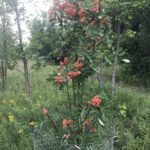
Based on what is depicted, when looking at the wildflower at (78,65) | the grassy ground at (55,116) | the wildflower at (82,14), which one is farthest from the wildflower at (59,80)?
the grassy ground at (55,116)

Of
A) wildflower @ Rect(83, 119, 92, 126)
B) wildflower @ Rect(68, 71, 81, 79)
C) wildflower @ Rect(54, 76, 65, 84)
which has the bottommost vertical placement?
wildflower @ Rect(83, 119, 92, 126)

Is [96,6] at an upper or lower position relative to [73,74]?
upper

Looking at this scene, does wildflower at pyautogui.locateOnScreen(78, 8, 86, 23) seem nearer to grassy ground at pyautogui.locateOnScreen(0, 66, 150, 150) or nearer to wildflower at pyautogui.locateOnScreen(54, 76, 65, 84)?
wildflower at pyautogui.locateOnScreen(54, 76, 65, 84)

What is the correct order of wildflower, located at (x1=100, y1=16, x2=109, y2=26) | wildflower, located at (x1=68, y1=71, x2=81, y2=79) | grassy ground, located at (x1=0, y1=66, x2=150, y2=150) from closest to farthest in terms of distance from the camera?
wildflower, located at (x1=68, y1=71, x2=81, y2=79) → wildflower, located at (x1=100, y1=16, x2=109, y2=26) → grassy ground, located at (x1=0, y1=66, x2=150, y2=150)

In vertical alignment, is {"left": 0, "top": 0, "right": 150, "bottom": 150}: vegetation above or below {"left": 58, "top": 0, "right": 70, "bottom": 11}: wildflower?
below

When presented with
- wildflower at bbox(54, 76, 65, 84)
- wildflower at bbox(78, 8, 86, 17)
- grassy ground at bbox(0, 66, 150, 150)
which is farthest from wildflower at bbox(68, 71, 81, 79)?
grassy ground at bbox(0, 66, 150, 150)

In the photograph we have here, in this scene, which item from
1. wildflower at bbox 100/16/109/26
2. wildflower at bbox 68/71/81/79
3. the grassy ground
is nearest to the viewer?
wildflower at bbox 68/71/81/79

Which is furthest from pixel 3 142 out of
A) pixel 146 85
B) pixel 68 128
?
pixel 146 85

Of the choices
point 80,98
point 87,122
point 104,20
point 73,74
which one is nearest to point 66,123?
point 87,122

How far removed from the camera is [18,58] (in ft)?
22.5

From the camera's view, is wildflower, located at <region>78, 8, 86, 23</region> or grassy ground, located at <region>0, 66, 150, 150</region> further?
grassy ground, located at <region>0, 66, 150, 150</region>

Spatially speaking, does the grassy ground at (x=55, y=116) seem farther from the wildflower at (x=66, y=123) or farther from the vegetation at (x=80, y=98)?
the wildflower at (x=66, y=123)

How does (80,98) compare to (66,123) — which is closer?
(66,123)

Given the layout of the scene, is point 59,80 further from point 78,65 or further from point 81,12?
point 81,12
